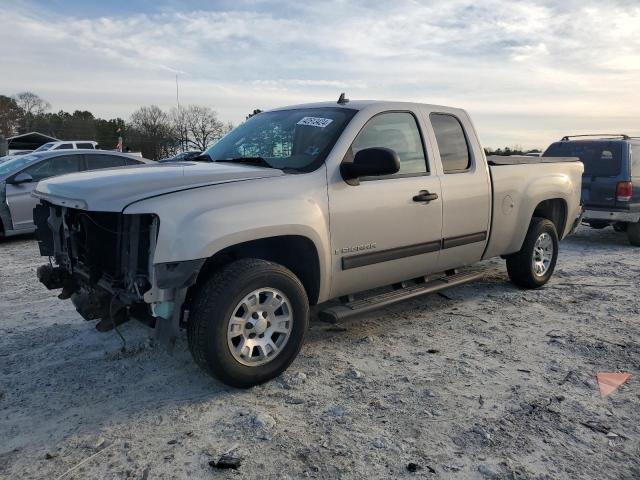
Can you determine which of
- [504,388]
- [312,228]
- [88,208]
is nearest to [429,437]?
[504,388]

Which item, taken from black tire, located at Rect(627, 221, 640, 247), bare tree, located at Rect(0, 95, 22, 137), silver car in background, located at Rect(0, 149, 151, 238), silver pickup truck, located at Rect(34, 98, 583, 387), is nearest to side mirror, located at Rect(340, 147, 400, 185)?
silver pickup truck, located at Rect(34, 98, 583, 387)

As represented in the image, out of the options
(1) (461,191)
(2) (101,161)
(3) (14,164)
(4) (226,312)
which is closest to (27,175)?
(3) (14,164)

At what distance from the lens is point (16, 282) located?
6020mm

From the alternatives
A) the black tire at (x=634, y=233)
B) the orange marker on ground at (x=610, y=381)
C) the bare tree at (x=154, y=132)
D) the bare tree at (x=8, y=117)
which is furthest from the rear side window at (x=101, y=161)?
the bare tree at (x=8, y=117)

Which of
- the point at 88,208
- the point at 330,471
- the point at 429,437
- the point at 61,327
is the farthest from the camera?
the point at 61,327

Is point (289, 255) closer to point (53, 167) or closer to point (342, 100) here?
point (342, 100)

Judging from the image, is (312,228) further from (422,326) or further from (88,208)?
(422,326)

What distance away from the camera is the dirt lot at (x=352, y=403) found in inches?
104

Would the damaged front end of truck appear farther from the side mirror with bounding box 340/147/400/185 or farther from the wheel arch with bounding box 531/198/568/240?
the wheel arch with bounding box 531/198/568/240

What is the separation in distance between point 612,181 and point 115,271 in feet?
27.2

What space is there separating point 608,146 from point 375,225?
6787 mm

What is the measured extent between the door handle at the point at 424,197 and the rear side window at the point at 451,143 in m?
0.38

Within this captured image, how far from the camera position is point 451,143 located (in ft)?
15.8

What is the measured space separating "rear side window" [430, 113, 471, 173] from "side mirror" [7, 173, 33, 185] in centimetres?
698
